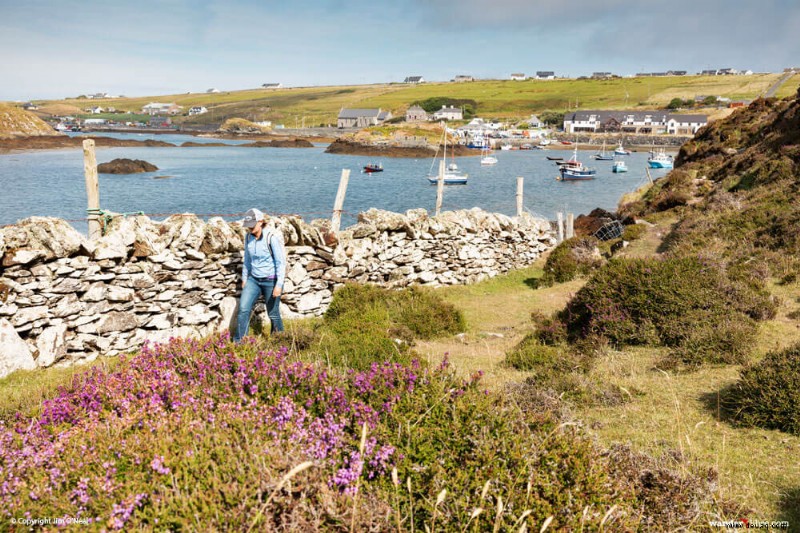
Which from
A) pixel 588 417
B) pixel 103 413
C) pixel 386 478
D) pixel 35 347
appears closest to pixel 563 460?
pixel 386 478

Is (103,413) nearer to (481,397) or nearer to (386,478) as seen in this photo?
(386,478)

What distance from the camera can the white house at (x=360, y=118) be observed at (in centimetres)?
16375

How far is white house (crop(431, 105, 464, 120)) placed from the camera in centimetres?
16824

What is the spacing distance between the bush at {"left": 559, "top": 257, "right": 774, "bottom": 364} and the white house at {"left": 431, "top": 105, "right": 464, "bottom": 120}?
161561 mm

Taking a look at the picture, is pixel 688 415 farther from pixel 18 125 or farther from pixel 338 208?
pixel 18 125

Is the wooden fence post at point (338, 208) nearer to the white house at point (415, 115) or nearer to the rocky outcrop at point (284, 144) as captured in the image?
the rocky outcrop at point (284, 144)

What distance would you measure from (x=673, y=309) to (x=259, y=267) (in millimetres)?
7166

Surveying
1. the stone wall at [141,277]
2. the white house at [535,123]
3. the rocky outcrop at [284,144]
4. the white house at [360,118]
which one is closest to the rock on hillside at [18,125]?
the rocky outcrop at [284,144]

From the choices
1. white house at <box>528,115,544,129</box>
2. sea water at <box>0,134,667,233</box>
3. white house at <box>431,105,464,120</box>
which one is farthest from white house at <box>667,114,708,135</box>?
white house at <box>431,105,464,120</box>

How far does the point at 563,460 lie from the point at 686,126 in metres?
154

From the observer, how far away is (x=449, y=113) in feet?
564

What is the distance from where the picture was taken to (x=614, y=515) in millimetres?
3469

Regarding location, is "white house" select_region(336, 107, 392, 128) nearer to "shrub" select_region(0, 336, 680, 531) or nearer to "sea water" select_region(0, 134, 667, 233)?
"sea water" select_region(0, 134, 667, 233)

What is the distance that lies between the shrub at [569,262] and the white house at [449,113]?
155m
